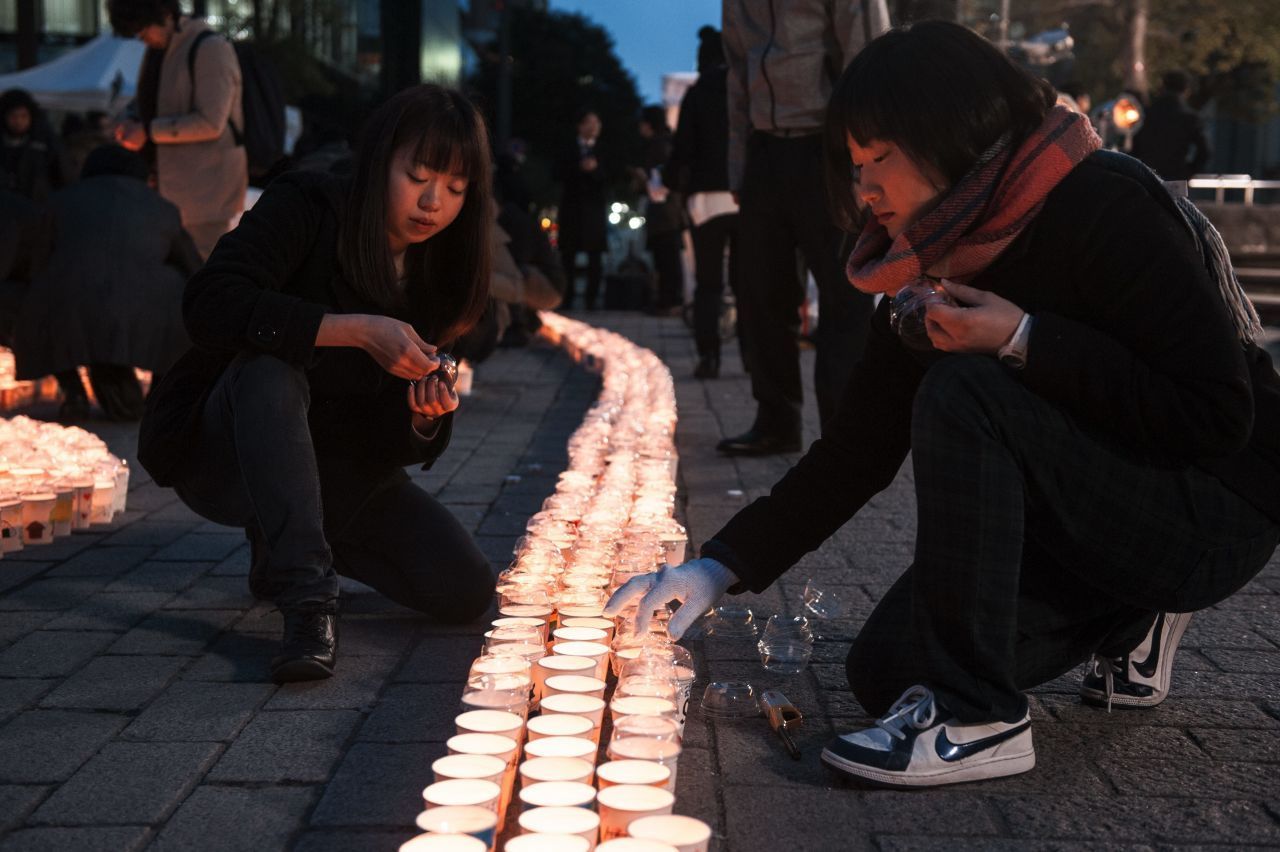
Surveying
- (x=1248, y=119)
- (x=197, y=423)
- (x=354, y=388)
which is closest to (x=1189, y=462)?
(x=354, y=388)

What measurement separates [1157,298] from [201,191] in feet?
19.7

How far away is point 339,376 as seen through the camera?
3.48 m

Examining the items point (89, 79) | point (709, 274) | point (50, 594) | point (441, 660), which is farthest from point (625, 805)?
point (89, 79)

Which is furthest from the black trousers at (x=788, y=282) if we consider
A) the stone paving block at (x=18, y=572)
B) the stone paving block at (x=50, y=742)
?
the stone paving block at (x=50, y=742)

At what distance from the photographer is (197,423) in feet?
11.1

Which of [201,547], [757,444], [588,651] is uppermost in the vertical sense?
[588,651]

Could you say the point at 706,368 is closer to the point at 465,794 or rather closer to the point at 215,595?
the point at 215,595

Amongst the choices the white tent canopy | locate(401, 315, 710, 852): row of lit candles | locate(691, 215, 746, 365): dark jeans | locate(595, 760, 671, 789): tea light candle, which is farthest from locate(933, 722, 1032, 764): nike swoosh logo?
the white tent canopy

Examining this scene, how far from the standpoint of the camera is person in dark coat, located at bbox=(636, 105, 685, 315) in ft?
45.1

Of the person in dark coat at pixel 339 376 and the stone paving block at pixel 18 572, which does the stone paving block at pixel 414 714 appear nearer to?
the person in dark coat at pixel 339 376

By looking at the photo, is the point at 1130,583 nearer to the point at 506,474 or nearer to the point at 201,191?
the point at 506,474

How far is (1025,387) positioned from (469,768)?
112 centimetres

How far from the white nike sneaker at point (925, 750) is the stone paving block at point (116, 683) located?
1409 mm

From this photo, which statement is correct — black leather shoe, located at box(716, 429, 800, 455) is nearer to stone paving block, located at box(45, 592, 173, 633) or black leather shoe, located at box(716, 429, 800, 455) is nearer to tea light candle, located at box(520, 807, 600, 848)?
stone paving block, located at box(45, 592, 173, 633)
